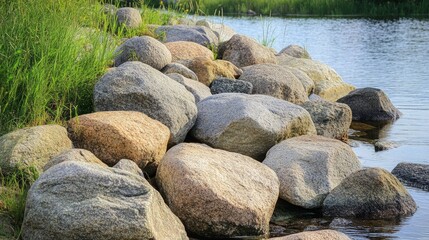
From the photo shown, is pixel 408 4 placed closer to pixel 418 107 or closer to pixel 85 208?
pixel 418 107

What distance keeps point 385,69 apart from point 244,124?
38.7 ft

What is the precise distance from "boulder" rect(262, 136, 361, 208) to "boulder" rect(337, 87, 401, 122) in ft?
15.2

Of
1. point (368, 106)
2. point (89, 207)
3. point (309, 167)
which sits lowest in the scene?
point (368, 106)

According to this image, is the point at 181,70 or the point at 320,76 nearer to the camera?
the point at 181,70

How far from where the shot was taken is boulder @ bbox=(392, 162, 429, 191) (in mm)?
8430

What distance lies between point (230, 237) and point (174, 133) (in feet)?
5.67

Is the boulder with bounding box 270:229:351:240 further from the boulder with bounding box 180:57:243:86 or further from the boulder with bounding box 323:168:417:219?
the boulder with bounding box 180:57:243:86

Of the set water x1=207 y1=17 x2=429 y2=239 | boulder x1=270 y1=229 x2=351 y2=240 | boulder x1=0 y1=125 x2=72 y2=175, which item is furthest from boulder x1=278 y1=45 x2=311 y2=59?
boulder x1=270 y1=229 x2=351 y2=240

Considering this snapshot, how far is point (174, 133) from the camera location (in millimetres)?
7953

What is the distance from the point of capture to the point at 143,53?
387 inches

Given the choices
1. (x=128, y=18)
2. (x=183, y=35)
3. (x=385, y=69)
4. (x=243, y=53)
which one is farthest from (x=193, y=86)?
(x=385, y=69)

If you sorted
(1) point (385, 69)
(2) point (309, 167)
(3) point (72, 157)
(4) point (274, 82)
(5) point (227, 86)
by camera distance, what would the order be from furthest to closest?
1. (1) point (385, 69)
2. (4) point (274, 82)
3. (5) point (227, 86)
4. (2) point (309, 167)
5. (3) point (72, 157)

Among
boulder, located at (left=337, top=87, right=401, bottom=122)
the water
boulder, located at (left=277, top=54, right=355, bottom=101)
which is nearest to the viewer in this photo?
the water

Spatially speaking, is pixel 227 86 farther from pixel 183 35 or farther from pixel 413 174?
pixel 183 35
